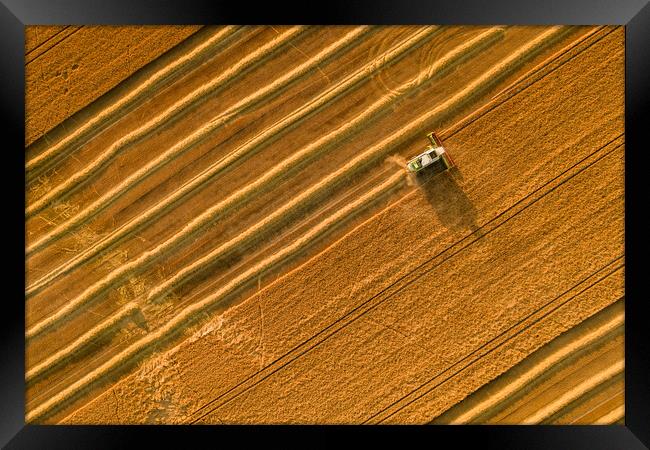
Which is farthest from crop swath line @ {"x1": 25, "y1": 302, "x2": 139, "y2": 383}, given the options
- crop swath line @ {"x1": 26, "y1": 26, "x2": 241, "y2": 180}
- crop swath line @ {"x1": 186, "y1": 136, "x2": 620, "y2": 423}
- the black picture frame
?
crop swath line @ {"x1": 26, "y1": 26, "x2": 241, "y2": 180}

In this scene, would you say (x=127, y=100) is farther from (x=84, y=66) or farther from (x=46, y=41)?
(x=46, y=41)

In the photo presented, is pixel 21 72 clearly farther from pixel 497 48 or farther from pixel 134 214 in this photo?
pixel 497 48

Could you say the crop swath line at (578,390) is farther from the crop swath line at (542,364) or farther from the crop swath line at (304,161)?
the crop swath line at (304,161)

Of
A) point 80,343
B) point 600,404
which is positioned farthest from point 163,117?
point 600,404

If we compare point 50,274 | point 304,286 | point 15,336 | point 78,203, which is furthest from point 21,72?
point 304,286

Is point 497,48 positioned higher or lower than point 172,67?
lower

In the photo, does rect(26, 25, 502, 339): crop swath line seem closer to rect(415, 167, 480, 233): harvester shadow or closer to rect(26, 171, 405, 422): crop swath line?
rect(26, 171, 405, 422): crop swath line
